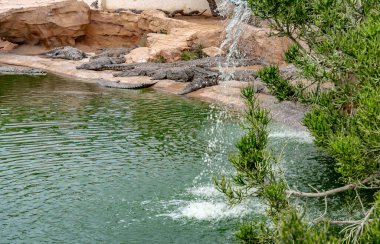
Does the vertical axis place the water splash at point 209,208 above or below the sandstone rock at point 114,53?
above

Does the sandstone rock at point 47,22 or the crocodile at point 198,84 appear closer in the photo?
the crocodile at point 198,84

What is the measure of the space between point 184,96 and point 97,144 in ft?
25.3

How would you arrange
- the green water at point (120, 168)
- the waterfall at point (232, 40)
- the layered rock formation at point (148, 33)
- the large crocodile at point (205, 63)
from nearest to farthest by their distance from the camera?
1. the green water at point (120, 168)
2. the waterfall at point (232, 40)
3. the large crocodile at point (205, 63)
4. the layered rock formation at point (148, 33)

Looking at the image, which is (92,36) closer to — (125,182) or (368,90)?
(125,182)

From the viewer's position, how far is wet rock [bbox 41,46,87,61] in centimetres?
3190

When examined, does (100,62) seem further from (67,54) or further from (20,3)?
(20,3)

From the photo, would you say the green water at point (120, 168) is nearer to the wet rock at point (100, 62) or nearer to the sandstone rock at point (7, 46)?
the wet rock at point (100, 62)

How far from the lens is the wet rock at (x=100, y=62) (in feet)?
96.1

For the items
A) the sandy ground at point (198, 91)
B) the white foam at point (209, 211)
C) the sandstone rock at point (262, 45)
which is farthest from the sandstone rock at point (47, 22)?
the white foam at point (209, 211)

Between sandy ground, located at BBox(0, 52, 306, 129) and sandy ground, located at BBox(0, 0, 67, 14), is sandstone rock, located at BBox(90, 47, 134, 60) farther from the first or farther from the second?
sandy ground, located at BBox(0, 0, 67, 14)

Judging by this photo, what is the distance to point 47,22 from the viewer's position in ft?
111

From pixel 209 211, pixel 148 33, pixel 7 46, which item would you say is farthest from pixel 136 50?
pixel 209 211

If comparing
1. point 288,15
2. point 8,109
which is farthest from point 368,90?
point 8,109

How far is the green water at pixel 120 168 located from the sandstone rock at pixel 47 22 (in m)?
12.1
